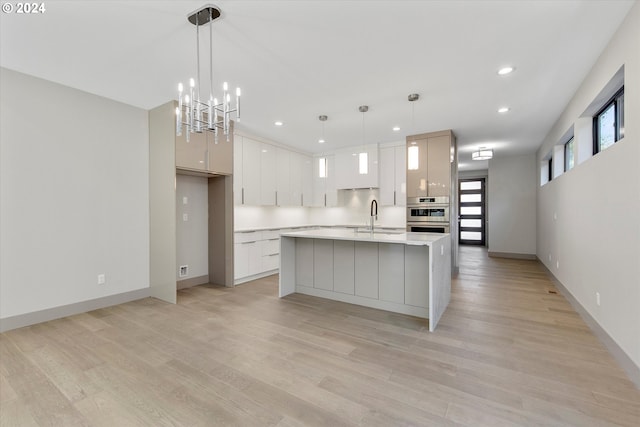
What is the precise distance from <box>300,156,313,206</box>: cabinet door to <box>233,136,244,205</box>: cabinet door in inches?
77.1

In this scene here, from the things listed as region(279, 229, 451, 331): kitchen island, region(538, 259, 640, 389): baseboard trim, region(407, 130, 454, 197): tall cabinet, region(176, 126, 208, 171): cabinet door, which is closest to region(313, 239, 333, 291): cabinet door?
region(279, 229, 451, 331): kitchen island

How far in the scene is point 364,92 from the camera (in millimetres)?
3543

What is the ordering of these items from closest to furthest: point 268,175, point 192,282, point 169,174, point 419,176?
point 169,174, point 192,282, point 419,176, point 268,175

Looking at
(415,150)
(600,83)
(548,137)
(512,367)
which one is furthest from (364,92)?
(548,137)

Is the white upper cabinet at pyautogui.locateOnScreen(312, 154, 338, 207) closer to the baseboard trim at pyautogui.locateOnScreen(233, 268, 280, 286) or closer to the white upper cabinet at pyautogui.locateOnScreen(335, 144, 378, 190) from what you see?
the white upper cabinet at pyautogui.locateOnScreen(335, 144, 378, 190)

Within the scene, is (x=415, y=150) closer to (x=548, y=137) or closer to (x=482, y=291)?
(x=482, y=291)

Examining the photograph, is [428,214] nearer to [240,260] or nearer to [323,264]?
[323,264]

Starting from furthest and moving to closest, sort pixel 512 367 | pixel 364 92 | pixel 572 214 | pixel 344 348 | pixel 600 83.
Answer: pixel 572 214 → pixel 364 92 → pixel 600 83 → pixel 344 348 → pixel 512 367

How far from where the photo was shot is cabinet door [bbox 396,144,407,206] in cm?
583

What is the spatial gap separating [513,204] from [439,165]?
3.91 m

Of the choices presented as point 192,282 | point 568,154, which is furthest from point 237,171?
point 568,154

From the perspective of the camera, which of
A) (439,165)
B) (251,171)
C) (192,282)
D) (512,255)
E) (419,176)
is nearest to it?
(192,282)

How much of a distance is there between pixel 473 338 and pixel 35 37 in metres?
4.78

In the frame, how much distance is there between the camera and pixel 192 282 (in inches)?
189
